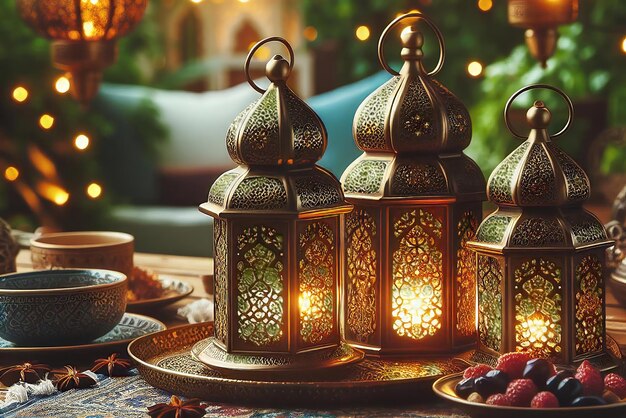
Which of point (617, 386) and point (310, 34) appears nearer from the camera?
point (617, 386)

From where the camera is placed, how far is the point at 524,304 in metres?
1.25

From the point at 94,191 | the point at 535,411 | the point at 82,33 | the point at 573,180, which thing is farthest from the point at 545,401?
the point at 94,191

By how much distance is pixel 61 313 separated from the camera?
144 centimetres

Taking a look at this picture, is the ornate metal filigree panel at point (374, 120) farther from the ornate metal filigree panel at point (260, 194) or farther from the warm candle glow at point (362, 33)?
the warm candle glow at point (362, 33)

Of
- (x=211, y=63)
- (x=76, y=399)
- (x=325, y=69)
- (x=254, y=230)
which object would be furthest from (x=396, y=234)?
(x=211, y=63)

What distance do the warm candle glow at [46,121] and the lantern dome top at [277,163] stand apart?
10.8 ft

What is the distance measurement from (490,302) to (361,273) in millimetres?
177

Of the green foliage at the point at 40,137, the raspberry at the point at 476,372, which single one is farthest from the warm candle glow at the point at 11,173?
the raspberry at the point at 476,372

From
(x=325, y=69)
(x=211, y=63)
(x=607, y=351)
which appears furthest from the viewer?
(x=211, y=63)

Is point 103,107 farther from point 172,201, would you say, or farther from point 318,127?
point 318,127

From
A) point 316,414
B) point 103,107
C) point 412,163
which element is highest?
point 103,107

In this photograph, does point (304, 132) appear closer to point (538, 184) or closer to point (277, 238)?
point (277, 238)

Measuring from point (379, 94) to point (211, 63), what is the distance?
16.8 ft

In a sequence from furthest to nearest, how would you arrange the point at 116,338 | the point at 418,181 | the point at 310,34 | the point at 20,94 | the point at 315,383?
the point at 310,34 < the point at 20,94 < the point at 116,338 < the point at 418,181 < the point at 315,383
